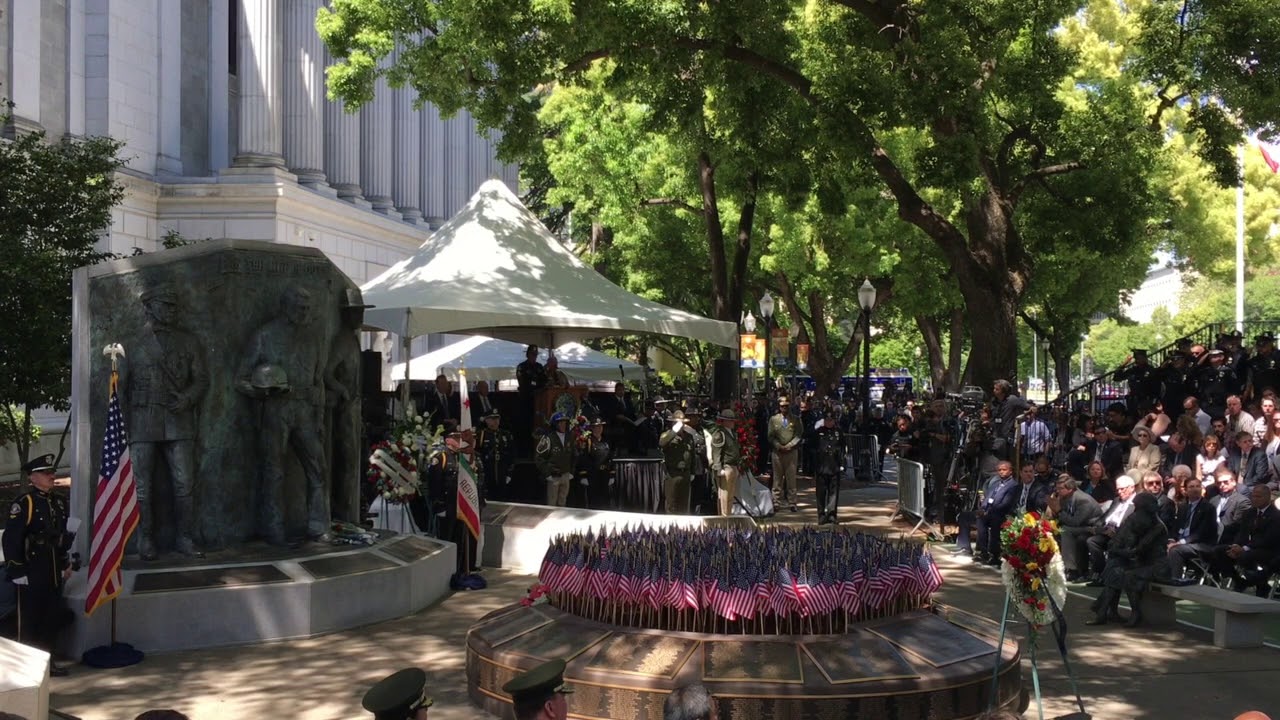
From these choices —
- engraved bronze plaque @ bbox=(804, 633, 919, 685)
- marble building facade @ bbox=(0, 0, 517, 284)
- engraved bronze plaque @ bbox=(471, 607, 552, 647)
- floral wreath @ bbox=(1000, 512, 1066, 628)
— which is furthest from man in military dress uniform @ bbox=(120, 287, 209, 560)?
marble building facade @ bbox=(0, 0, 517, 284)

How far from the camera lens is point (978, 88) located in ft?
69.1

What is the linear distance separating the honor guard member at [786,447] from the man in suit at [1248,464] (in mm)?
8126

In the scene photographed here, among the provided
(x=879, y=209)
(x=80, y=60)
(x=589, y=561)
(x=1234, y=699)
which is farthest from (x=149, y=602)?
(x=879, y=209)

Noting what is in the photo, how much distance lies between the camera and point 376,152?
1773 inches

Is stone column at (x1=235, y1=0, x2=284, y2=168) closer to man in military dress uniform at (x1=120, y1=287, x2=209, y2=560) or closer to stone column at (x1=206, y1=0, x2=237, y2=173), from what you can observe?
stone column at (x1=206, y1=0, x2=237, y2=173)

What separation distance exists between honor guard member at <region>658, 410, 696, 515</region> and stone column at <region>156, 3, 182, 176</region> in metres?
21.0

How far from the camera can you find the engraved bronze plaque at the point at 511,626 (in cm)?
949

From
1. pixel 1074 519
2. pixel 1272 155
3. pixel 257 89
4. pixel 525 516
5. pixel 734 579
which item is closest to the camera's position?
pixel 734 579

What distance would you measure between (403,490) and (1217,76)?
43.5 feet

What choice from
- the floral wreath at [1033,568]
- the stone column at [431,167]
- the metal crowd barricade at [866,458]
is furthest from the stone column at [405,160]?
the floral wreath at [1033,568]

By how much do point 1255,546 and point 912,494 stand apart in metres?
7.30

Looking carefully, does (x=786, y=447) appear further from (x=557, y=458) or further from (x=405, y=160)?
(x=405, y=160)

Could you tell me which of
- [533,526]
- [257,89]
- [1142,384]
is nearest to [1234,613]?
[533,526]

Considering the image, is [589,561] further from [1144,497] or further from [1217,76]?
[1217,76]
